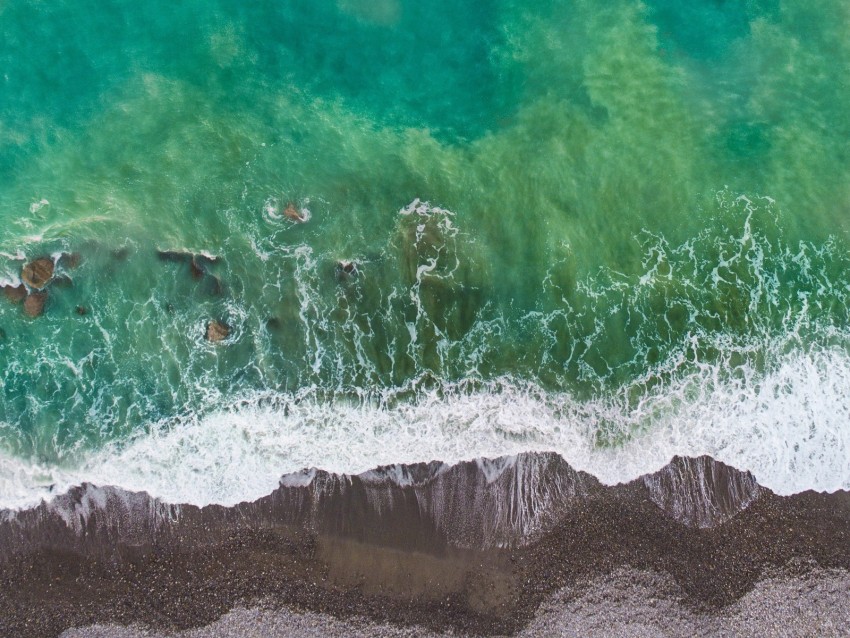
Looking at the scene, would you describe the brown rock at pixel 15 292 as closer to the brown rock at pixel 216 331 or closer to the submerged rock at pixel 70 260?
the submerged rock at pixel 70 260

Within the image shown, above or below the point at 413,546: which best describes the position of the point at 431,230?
above

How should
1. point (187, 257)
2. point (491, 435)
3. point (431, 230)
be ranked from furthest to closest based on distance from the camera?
point (431, 230)
point (187, 257)
point (491, 435)

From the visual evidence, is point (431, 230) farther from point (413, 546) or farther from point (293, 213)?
point (413, 546)

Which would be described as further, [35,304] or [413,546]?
[35,304]

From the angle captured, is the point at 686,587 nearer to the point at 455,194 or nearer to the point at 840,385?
the point at 840,385

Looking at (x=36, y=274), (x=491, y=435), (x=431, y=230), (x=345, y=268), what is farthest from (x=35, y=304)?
(x=491, y=435)

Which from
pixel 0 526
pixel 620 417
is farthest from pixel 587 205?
pixel 0 526

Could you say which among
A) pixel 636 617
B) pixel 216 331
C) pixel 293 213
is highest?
pixel 293 213

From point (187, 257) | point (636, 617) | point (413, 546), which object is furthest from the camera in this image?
point (187, 257)
